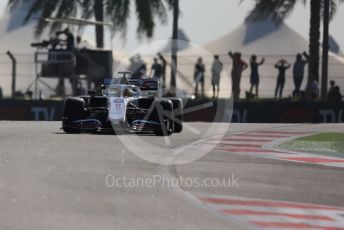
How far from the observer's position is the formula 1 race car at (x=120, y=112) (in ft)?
62.8

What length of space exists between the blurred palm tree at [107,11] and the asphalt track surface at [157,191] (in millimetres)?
21406

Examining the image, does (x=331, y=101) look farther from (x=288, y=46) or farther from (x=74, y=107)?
(x=288, y=46)

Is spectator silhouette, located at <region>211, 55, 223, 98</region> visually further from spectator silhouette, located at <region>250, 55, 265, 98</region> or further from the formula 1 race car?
the formula 1 race car

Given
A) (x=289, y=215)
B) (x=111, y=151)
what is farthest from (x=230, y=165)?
(x=289, y=215)

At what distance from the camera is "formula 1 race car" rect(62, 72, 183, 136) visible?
19.1 metres

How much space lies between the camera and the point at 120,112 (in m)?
19.1

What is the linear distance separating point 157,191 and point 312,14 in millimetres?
23193

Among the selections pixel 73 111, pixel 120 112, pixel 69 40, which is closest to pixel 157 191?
pixel 120 112

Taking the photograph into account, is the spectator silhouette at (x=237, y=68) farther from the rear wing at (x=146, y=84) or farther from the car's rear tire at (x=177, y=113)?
the rear wing at (x=146, y=84)

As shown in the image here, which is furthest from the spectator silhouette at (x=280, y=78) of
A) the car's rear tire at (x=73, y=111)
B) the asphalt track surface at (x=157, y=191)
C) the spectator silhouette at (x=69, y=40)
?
the asphalt track surface at (x=157, y=191)

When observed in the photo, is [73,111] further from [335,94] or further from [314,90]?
[314,90]

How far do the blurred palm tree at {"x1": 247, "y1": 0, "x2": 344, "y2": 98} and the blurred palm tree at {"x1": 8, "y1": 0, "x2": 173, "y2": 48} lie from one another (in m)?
4.80

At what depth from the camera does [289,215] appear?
9242 millimetres

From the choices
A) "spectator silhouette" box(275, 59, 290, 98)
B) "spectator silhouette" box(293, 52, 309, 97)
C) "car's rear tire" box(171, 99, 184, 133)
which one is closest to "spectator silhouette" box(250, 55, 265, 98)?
"spectator silhouette" box(275, 59, 290, 98)
